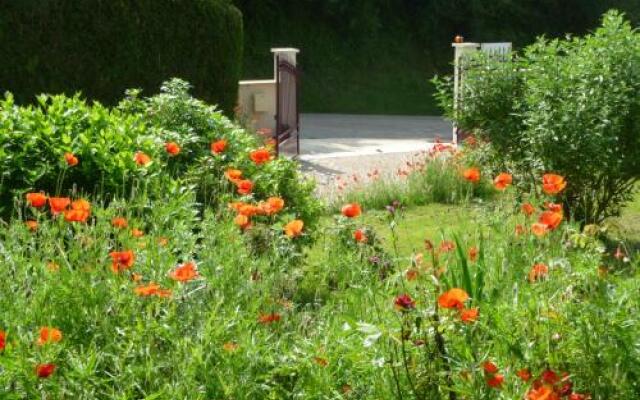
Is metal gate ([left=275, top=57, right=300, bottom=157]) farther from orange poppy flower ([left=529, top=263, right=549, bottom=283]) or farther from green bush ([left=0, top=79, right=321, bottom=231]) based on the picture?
orange poppy flower ([left=529, top=263, right=549, bottom=283])

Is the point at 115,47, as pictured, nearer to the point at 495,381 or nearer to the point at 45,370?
the point at 45,370

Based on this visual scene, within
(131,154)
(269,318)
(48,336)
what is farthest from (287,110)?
(48,336)

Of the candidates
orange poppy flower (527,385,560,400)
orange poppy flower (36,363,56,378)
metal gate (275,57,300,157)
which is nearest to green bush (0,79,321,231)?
orange poppy flower (36,363,56,378)

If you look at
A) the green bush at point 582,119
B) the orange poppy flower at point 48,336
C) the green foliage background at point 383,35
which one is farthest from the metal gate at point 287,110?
the green foliage background at point 383,35

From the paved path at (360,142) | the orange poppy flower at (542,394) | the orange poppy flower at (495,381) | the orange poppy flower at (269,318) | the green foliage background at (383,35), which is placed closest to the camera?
the orange poppy flower at (542,394)

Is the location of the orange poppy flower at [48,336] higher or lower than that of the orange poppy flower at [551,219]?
lower

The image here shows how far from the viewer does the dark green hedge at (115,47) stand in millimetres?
10758

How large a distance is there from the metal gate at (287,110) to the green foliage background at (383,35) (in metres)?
11.2

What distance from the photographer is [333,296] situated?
13.4 ft

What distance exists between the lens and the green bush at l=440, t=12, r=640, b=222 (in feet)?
22.0

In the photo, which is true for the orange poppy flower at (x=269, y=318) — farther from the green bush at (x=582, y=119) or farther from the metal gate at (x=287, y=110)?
the metal gate at (x=287, y=110)

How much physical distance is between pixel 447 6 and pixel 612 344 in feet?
90.0

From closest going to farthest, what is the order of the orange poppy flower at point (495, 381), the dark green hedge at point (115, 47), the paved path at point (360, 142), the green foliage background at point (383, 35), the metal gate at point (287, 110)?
1. the orange poppy flower at point (495, 381)
2. the dark green hedge at point (115, 47)
3. the paved path at point (360, 142)
4. the metal gate at point (287, 110)
5. the green foliage background at point (383, 35)

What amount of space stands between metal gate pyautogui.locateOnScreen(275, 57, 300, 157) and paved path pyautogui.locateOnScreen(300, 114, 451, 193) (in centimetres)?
24
